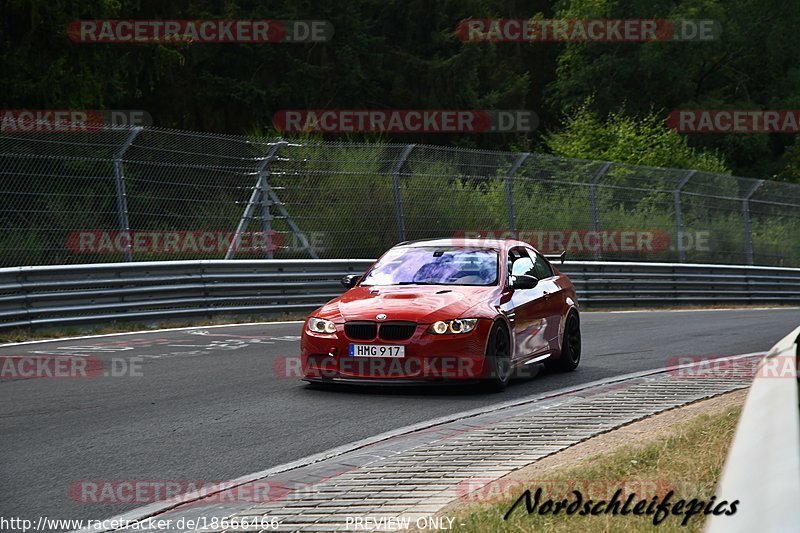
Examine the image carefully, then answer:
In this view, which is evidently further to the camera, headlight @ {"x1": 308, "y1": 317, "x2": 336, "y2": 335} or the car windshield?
the car windshield

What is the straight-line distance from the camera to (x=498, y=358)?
Result: 10.9 metres

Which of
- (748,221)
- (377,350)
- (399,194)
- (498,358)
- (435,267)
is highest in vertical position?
(399,194)

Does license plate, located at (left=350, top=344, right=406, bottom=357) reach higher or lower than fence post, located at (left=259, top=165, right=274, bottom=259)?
lower

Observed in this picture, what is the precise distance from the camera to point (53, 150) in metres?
16.2

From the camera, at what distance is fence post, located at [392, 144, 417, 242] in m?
22.1

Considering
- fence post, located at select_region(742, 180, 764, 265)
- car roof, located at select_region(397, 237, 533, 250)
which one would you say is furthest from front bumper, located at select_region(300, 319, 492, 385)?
fence post, located at select_region(742, 180, 764, 265)

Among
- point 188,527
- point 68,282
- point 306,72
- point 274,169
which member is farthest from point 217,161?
point 306,72

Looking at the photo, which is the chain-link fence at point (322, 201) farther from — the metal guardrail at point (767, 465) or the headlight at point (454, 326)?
the metal guardrail at point (767, 465)

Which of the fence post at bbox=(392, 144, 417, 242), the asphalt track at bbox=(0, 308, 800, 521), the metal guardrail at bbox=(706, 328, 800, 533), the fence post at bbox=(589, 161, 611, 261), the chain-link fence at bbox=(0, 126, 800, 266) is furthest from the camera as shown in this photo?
the fence post at bbox=(589, 161, 611, 261)

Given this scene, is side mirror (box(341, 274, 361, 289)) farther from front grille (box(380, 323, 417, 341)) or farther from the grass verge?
the grass verge

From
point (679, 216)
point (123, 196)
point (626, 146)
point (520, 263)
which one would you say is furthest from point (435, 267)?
point (626, 146)

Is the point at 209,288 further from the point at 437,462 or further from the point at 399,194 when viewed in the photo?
the point at 437,462

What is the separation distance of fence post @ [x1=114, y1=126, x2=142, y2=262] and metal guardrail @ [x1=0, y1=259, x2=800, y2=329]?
1.27ft

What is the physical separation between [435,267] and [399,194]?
1048 centimetres
